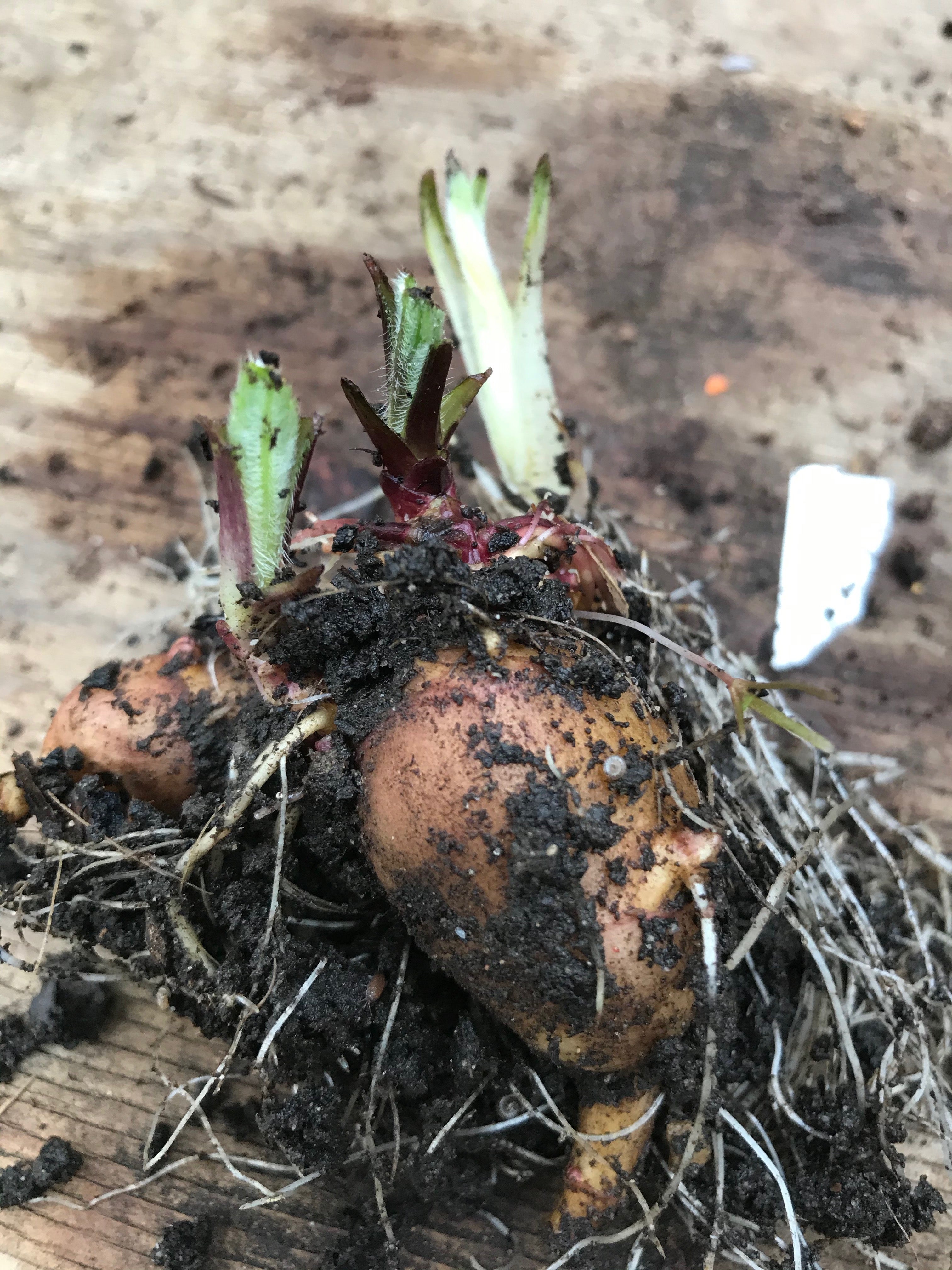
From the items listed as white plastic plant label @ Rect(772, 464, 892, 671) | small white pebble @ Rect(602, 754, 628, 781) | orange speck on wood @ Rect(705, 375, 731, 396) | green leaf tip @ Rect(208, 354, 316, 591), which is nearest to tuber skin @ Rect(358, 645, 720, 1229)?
small white pebble @ Rect(602, 754, 628, 781)

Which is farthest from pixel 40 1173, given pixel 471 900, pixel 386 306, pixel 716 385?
pixel 716 385

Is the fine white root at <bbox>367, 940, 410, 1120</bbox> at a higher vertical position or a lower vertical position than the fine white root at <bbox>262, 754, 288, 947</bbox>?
lower

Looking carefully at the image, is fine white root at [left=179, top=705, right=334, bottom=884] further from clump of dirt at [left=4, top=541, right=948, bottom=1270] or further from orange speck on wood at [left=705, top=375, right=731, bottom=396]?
orange speck on wood at [left=705, top=375, right=731, bottom=396]

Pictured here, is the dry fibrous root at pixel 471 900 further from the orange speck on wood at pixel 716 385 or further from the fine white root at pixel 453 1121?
the orange speck on wood at pixel 716 385

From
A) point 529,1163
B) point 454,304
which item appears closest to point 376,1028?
point 529,1163

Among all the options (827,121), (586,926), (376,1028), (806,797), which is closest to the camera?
(586,926)

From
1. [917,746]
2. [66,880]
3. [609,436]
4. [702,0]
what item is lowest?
[917,746]

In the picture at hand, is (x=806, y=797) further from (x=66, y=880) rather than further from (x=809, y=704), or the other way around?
(x=66, y=880)

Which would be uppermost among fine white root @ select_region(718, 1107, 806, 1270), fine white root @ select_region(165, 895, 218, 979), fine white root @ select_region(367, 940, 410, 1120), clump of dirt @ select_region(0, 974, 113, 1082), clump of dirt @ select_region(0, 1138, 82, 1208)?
fine white root @ select_region(165, 895, 218, 979)
